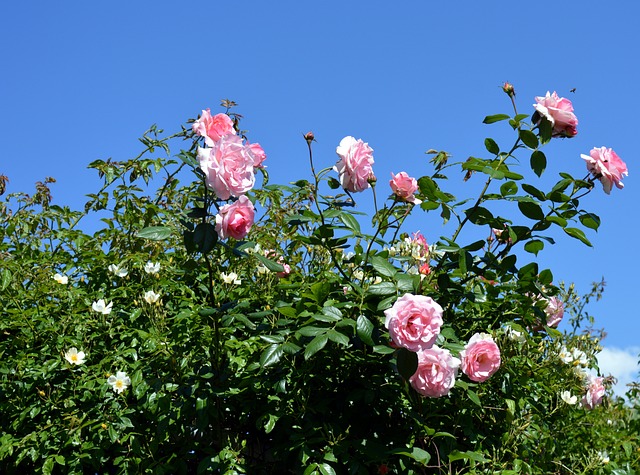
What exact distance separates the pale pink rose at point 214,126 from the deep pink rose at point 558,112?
980mm

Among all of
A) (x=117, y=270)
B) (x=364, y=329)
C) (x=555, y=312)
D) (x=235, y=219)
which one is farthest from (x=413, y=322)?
(x=117, y=270)

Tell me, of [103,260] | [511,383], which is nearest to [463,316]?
[511,383]

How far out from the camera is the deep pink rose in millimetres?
2412

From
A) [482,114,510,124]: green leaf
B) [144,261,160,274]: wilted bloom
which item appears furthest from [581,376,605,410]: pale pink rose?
[144,261,160,274]: wilted bloom

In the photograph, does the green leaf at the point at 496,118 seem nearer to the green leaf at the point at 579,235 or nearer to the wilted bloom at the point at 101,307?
the green leaf at the point at 579,235

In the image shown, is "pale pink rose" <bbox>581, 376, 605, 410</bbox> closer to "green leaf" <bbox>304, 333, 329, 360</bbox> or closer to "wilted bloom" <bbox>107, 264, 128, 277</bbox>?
"green leaf" <bbox>304, 333, 329, 360</bbox>

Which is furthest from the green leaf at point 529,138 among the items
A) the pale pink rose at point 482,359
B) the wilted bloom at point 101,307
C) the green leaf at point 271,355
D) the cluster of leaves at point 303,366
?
the wilted bloom at point 101,307

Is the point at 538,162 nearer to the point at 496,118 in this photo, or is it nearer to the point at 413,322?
the point at 496,118

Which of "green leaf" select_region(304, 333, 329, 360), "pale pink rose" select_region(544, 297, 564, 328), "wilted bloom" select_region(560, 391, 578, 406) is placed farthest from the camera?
"pale pink rose" select_region(544, 297, 564, 328)

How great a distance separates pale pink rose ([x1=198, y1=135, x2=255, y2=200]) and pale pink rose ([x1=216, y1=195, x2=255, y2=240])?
0.08m

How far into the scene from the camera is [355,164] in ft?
8.11

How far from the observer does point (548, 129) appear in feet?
7.95

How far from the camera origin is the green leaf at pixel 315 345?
2070 millimetres

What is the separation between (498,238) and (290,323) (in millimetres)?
776
